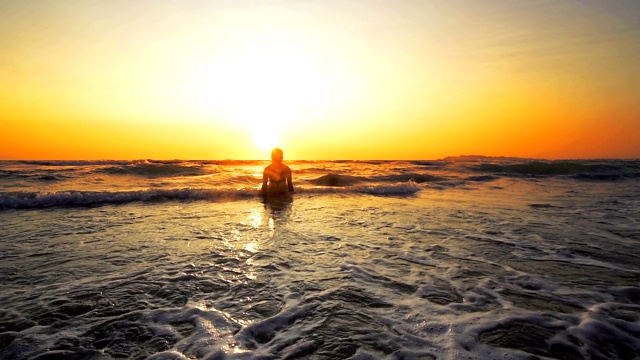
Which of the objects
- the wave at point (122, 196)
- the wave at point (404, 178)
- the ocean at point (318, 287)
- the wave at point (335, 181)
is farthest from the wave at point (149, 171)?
the ocean at point (318, 287)

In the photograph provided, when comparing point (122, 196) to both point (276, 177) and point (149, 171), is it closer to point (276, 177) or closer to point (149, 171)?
point (276, 177)

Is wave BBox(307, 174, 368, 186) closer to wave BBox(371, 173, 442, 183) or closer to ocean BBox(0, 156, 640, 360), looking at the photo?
wave BBox(371, 173, 442, 183)

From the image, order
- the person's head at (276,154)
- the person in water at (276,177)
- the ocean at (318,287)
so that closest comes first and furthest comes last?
the ocean at (318,287) < the person's head at (276,154) < the person in water at (276,177)

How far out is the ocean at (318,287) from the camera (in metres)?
2.64

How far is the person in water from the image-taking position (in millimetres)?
11023

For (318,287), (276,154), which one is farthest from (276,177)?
(318,287)

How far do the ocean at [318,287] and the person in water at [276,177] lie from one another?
3.21 metres

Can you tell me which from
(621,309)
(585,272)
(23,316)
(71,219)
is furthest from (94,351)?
(71,219)

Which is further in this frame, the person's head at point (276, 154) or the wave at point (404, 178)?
the wave at point (404, 178)

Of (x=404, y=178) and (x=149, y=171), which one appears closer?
(x=149, y=171)

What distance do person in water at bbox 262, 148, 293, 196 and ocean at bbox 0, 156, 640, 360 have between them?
3209 mm

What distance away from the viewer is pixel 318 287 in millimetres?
3840

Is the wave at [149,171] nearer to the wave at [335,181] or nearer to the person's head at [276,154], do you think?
the wave at [335,181]

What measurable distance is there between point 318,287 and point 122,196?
34.4ft
